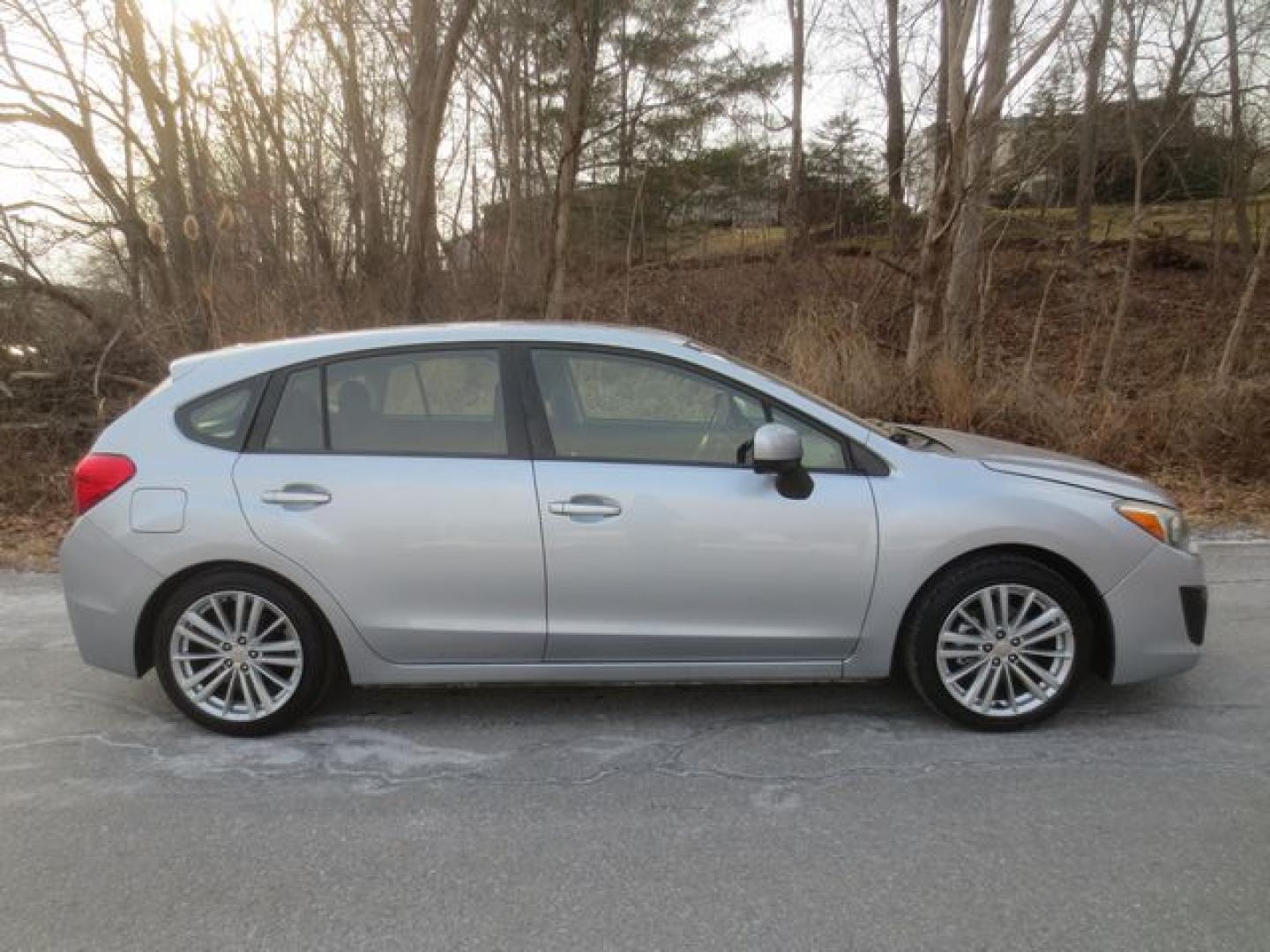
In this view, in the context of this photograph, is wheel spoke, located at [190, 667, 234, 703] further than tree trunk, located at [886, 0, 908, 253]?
No

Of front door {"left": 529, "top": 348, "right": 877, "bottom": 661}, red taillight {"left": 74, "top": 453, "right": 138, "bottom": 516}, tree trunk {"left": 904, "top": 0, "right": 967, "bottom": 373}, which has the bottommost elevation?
front door {"left": 529, "top": 348, "right": 877, "bottom": 661}

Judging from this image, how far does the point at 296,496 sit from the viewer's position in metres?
3.79

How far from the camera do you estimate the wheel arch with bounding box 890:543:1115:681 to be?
376cm

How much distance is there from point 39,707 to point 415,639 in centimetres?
186

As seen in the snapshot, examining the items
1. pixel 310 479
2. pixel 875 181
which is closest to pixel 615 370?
pixel 310 479

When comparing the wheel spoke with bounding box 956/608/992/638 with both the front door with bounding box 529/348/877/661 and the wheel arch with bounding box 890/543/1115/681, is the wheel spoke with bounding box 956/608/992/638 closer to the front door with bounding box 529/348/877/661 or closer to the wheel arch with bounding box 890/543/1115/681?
the wheel arch with bounding box 890/543/1115/681

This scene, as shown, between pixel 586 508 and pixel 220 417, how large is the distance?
1.54 meters

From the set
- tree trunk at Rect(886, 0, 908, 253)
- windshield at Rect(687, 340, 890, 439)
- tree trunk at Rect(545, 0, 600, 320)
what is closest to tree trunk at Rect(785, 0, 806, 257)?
tree trunk at Rect(886, 0, 908, 253)

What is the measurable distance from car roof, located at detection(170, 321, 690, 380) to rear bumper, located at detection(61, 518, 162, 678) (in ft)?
2.49

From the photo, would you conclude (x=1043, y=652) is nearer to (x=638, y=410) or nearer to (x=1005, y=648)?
(x=1005, y=648)

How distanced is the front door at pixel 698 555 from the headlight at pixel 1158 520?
40.1 inches

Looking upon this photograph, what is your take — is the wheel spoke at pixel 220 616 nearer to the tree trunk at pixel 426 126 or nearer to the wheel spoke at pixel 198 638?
the wheel spoke at pixel 198 638

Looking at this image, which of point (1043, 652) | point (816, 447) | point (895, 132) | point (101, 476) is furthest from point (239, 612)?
point (895, 132)

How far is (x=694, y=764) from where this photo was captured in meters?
3.61
